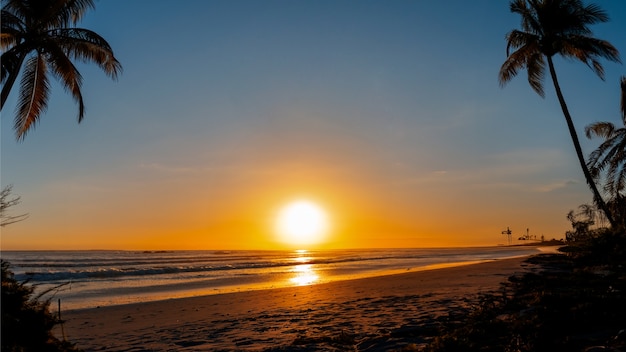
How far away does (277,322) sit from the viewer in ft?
39.3

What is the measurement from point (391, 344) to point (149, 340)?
18.1 ft

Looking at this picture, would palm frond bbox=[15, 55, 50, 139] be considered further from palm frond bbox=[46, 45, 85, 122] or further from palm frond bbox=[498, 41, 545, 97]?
palm frond bbox=[498, 41, 545, 97]

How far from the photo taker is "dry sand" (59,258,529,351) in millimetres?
9328

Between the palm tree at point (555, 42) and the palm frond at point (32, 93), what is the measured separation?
20318 millimetres

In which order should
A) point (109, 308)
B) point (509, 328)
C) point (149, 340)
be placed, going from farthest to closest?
point (109, 308) → point (149, 340) → point (509, 328)

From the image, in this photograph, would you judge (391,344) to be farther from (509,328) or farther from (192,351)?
(192,351)

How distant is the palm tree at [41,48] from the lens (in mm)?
14047

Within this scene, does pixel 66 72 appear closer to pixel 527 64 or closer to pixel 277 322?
pixel 277 322

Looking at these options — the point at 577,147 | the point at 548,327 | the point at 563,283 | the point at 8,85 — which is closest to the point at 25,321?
the point at 548,327

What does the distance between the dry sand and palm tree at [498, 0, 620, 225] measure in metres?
11.7

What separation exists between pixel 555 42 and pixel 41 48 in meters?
22.4

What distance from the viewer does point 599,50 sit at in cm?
2180

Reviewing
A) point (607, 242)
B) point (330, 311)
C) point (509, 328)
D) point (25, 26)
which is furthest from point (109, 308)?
point (607, 242)

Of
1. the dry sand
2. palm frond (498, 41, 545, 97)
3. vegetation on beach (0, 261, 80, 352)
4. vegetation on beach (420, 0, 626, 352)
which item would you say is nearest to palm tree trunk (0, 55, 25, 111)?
the dry sand
